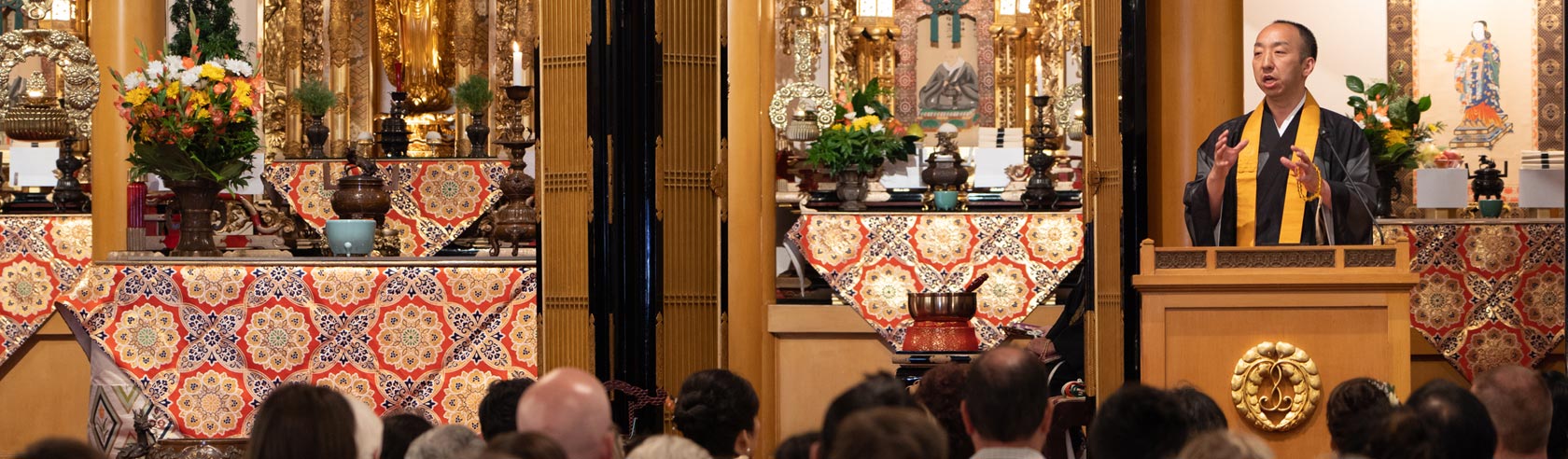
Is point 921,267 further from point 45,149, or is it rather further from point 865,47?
point 45,149

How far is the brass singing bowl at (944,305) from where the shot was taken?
6.11 m

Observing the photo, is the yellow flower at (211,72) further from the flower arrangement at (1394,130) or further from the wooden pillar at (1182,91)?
the flower arrangement at (1394,130)

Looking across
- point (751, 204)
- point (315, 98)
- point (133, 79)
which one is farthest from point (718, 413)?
point (315, 98)

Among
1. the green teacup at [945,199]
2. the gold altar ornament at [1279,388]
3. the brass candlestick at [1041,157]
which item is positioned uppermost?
the brass candlestick at [1041,157]

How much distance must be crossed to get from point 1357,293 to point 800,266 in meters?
3.54

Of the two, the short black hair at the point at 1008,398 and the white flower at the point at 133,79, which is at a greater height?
the white flower at the point at 133,79

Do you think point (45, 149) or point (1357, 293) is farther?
point (45, 149)

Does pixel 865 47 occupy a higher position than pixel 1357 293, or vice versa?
pixel 865 47

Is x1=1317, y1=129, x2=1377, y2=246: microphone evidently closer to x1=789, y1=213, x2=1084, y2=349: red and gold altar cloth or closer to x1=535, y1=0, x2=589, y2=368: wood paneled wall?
x1=789, y1=213, x2=1084, y2=349: red and gold altar cloth

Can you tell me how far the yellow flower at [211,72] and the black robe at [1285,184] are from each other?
400 centimetres

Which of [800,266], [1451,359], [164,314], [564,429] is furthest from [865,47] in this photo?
[564,429]

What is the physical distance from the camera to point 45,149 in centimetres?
983

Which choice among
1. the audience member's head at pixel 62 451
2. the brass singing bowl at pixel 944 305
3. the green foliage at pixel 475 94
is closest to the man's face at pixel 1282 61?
the brass singing bowl at pixel 944 305

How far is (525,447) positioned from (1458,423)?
1543mm
